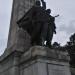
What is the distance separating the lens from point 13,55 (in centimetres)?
854

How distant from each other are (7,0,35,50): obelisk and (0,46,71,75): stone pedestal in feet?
2.47

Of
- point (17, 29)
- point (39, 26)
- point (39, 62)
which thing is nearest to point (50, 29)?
point (39, 26)

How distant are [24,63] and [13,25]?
2.84m

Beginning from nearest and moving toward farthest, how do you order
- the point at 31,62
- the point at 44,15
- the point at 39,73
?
the point at 39,73, the point at 31,62, the point at 44,15

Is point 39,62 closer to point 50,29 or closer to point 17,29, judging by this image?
point 50,29

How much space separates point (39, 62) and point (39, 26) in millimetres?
1760

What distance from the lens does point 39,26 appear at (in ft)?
27.8

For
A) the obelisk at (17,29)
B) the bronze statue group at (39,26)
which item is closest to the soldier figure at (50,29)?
the bronze statue group at (39,26)

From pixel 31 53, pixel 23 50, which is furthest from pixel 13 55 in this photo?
pixel 31 53

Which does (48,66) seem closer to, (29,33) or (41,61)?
(41,61)

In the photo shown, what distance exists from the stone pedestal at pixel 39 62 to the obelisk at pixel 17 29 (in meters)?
0.75

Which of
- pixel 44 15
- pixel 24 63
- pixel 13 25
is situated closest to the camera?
pixel 24 63

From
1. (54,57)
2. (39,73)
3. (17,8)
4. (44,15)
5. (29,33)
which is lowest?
(39,73)

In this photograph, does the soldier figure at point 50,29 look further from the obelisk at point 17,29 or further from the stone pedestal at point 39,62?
the obelisk at point 17,29
